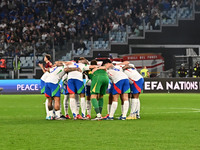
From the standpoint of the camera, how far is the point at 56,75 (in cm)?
1941

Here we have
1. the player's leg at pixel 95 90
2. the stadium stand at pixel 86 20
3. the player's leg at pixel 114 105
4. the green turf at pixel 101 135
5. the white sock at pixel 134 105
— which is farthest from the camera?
the stadium stand at pixel 86 20

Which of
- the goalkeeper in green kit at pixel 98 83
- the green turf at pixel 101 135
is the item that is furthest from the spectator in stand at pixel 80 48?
the green turf at pixel 101 135

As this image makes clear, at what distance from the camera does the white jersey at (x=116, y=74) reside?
63.4 feet

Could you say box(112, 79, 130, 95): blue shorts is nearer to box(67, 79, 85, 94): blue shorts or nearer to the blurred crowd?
box(67, 79, 85, 94): blue shorts

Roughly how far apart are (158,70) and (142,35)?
493 cm

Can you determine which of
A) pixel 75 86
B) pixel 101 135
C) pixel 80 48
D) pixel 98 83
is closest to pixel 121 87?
pixel 98 83

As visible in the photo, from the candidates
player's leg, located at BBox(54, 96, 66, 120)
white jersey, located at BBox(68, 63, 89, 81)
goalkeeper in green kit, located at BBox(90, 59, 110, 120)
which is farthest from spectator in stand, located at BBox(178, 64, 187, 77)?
goalkeeper in green kit, located at BBox(90, 59, 110, 120)

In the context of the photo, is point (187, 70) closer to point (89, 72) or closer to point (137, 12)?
point (137, 12)

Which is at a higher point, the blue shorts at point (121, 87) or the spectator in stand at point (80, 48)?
the spectator in stand at point (80, 48)

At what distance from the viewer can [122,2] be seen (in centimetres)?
5669

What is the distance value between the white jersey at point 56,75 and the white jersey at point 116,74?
1633mm

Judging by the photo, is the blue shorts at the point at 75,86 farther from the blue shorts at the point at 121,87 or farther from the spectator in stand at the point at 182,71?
the spectator in stand at the point at 182,71

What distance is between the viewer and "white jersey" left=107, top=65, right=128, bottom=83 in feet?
63.4

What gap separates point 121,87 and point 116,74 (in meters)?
0.49
